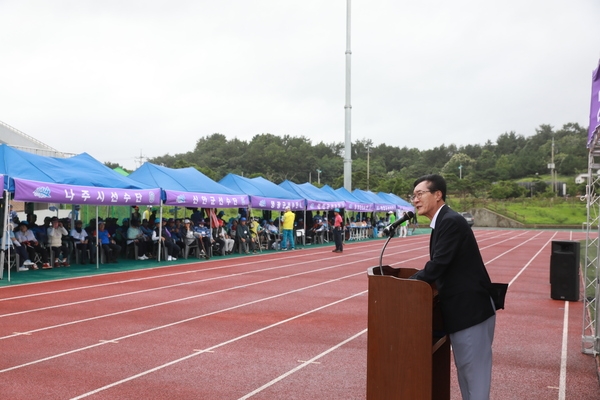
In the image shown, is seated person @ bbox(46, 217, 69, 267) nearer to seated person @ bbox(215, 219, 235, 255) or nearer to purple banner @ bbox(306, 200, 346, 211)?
seated person @ bbox(215, 219, 235, 255)

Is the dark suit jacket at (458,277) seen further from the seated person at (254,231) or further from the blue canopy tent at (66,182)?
the seated person at (254,231)

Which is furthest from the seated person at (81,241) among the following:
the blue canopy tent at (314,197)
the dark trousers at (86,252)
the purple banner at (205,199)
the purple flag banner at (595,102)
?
the purple flag banner at (595,102)

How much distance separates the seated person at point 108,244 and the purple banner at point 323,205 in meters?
10.7

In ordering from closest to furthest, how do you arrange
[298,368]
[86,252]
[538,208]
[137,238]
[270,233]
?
[298,368]
[86,252]
[137,238]
[270,233]
[538,208]

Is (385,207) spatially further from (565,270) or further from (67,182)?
(565,270)

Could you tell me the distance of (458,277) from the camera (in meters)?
3.39

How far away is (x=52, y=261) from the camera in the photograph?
1580 cm

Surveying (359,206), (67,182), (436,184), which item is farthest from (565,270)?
(359,206)

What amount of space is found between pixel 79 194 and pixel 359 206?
830 inches

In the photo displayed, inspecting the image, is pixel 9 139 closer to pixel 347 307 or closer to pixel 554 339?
pixel 347 307

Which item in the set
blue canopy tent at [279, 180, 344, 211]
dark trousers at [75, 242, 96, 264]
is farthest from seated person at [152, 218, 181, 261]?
blue canopy tent at [279, 180, 344, 211]

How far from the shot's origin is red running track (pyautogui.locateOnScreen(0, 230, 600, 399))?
5.48 metres

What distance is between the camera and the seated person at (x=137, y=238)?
1881cm

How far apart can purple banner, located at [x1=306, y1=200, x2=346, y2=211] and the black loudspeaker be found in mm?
16143
